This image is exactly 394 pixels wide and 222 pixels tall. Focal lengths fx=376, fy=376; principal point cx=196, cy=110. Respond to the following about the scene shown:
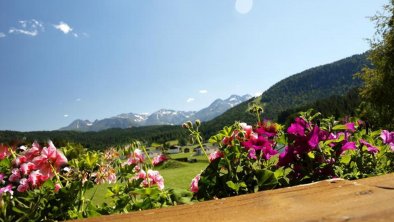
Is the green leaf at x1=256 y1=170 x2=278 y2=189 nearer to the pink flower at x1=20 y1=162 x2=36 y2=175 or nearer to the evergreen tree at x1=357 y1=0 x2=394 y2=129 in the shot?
the pink flower at x1=20 y1=162 x2=36 y2=175

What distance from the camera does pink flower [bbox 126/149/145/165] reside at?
2.55 m

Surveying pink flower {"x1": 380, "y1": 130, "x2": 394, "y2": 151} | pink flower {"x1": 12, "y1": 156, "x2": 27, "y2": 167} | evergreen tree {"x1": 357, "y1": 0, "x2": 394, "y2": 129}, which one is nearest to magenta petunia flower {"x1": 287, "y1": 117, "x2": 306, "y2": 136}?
pink flower {"x1": 380, "y1": 130, "x2": 394, "y2": 151}

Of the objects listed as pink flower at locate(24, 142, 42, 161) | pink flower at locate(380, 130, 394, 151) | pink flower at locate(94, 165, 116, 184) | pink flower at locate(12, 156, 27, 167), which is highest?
pink flower at locate(24, 142, 42, 161)

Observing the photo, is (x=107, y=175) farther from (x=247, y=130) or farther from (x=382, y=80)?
(x=382, y=80)

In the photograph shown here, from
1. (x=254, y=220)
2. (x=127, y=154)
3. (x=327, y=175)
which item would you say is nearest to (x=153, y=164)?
(x=127, y=154)

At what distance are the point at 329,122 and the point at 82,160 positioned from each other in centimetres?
156

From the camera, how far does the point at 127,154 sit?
259 cm

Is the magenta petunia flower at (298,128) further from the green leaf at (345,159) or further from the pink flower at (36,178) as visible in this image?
the pink flower at (36,178)

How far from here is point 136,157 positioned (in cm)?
257

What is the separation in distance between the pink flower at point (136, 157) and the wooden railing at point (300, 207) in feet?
4.26

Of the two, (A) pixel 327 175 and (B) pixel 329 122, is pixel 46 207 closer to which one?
(A) pixel 327 175

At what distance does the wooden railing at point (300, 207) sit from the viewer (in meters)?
1.08

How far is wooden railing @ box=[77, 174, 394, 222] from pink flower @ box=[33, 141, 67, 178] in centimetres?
104

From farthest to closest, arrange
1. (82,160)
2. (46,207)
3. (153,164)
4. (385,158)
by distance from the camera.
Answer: (385,158)
(153,164)
(82,160)
(46,207)
